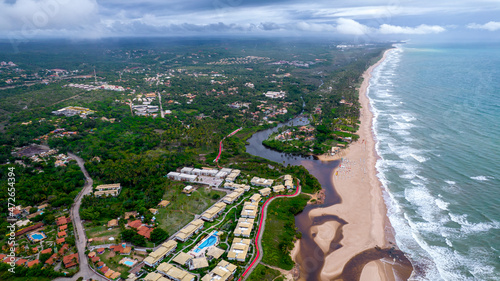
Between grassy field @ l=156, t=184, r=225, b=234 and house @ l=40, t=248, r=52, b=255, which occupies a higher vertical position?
house @ l=40, t=248, r=52, b=255

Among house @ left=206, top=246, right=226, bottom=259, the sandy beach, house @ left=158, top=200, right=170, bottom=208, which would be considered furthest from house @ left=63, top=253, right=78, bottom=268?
the sandy beach

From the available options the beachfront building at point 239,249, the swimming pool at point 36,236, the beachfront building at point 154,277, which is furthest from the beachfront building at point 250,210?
the swimming pool at point 36,236

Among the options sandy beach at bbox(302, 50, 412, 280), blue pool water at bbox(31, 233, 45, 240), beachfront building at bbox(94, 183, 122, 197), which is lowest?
sandy beach at bbox(302, 50, 412, 280)

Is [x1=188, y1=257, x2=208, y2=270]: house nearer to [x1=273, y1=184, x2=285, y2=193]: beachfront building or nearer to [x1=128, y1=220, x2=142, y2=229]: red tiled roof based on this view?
[x1=128, y1=220, x2=142, y2=229]: red tiled roof

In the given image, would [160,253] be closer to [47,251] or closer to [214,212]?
[214,212]

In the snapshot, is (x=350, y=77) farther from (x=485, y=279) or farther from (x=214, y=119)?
(x=485, y=279)

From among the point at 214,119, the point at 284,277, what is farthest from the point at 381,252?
the point at 214,119

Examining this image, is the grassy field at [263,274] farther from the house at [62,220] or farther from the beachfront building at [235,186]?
the house at [62,220]
